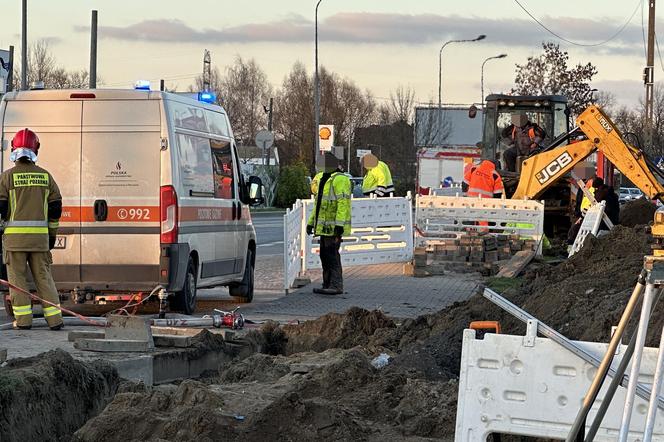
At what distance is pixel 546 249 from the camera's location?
25.4 m

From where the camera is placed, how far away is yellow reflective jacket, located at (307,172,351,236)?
17.6 m

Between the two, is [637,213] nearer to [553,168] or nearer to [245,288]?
[553,168]

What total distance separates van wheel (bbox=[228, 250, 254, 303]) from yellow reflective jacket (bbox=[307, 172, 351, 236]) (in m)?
1.42

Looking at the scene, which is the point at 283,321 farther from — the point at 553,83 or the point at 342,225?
the point at 553,83

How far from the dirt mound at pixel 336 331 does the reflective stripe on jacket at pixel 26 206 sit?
2.70m

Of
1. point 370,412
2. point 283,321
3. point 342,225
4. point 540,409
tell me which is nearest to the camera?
point 540,409

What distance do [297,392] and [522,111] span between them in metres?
23.9

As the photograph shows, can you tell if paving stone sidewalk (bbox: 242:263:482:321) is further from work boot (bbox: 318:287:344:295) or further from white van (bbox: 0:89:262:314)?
white van (bbox: 0:89:262:314)

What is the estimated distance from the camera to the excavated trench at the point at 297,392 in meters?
7.13

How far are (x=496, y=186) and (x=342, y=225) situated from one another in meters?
8.33

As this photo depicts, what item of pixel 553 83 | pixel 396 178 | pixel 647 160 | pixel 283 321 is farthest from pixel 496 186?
pixel 396 178

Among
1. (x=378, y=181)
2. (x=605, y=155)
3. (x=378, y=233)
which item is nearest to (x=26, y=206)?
(x=605, y=155)

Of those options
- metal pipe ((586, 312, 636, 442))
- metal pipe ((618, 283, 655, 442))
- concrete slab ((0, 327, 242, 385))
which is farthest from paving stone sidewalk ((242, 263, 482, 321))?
metal pipe ((618, 283, 655, 442))

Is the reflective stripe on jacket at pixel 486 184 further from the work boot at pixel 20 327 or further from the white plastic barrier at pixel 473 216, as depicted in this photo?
the work boot at pixel 20 327
